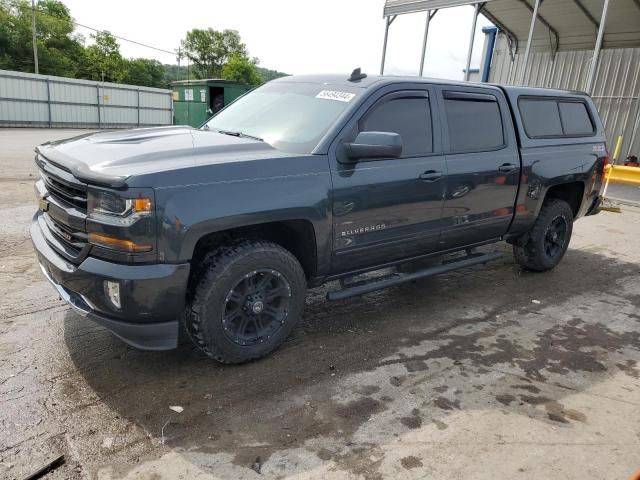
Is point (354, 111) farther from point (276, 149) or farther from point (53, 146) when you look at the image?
point (53, 146)

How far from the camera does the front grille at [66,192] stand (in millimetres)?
2910

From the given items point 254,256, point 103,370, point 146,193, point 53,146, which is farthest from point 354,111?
point 103,370

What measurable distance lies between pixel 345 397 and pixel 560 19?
16234mm

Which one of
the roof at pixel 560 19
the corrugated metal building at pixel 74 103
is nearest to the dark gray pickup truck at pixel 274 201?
the roof at pixel 560 19

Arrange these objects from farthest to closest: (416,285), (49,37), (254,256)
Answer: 1. (49,37)
2. (416,285)
3. (254,256)

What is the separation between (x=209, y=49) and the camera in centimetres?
9844

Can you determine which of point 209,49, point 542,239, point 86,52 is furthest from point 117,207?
point 209,49

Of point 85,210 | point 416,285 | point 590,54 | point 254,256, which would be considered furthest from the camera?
point 590,54

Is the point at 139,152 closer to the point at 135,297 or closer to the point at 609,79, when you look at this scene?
the point at 135,297

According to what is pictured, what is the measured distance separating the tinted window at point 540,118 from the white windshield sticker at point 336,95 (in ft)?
7.04

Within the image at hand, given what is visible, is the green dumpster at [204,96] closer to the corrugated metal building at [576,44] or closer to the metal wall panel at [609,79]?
the corrugated metal building at [576,44]

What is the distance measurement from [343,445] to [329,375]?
722 mm

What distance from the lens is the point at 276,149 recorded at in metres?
3.45

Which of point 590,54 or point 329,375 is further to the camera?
point 590,54
